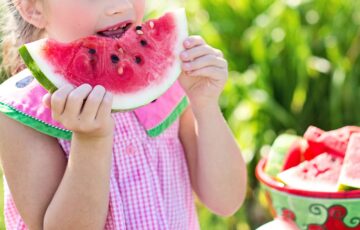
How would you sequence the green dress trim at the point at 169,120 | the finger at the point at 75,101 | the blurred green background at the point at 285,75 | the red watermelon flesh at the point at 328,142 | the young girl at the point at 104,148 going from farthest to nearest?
1. the blurred green background at the point at 285,75
2. the green dress trim at the point at 169,120
3. the red watermelon flesh at the point at 328,142
4. the young girl at the point at 104,148
5. the finger at the point at 75,101

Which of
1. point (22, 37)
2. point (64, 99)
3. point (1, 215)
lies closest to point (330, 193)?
point (64, 99)

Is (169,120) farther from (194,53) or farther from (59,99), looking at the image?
(59,99)

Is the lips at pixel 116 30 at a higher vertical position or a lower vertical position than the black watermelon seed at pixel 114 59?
higher

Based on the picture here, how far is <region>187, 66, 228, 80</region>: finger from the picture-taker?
74.4 inches

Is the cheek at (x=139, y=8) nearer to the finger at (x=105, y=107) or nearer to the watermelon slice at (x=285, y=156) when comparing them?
the finger at (x=105, y=107)

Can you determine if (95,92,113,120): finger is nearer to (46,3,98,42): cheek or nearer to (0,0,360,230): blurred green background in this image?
(46,3,98,42): cheek

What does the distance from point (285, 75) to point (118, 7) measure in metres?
2.25

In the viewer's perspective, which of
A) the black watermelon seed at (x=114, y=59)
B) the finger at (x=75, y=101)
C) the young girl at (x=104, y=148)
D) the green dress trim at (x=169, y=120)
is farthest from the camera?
the green dress trim at (x=169, y=120)

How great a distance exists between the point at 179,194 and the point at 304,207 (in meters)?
0.41

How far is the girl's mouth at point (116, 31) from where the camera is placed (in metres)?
1.85

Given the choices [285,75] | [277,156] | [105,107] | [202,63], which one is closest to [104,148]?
[105,107]

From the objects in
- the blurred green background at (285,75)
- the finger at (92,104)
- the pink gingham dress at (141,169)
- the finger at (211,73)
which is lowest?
the blurred green background at (285,75)

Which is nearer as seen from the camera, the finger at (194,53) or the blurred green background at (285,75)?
the finger at (194,53)

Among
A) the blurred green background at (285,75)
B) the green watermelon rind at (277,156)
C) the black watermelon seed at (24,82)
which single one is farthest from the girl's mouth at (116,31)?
the blurred green background at (285,75)
